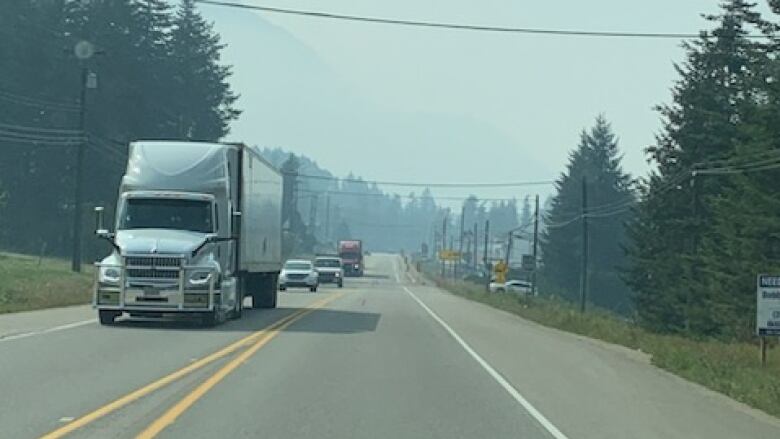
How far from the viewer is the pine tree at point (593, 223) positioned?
378 ft

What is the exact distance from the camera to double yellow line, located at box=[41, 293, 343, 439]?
12502 mm

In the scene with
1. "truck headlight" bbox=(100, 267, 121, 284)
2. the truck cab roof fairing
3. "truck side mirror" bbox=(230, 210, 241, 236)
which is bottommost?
"truck headlight" bbox=(100, 267, 121, 284)

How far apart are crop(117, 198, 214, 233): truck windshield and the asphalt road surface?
2.27 metres

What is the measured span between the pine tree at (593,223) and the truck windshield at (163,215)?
8337 centimetres

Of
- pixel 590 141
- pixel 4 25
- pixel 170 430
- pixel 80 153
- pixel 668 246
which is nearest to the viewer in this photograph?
pixel 170 430

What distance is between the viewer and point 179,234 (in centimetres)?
2917

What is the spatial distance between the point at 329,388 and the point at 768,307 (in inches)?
363

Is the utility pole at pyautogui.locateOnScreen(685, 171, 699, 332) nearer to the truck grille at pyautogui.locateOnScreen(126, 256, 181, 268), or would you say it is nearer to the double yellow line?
the truck grille at pyautogui.locateOnScreen(126, 256, 181, 268)

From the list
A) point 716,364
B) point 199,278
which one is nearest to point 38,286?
point 199,278

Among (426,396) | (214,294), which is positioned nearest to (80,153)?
(214,294)

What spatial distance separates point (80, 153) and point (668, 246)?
95.0 ft

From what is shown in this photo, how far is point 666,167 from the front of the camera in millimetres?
66250

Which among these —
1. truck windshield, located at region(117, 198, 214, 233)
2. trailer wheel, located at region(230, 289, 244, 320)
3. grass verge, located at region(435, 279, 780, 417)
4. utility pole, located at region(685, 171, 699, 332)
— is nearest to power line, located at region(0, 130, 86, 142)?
utility pole, located at region(685, 171, 699, 332)

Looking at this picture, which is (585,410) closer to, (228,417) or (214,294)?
(228,417)
